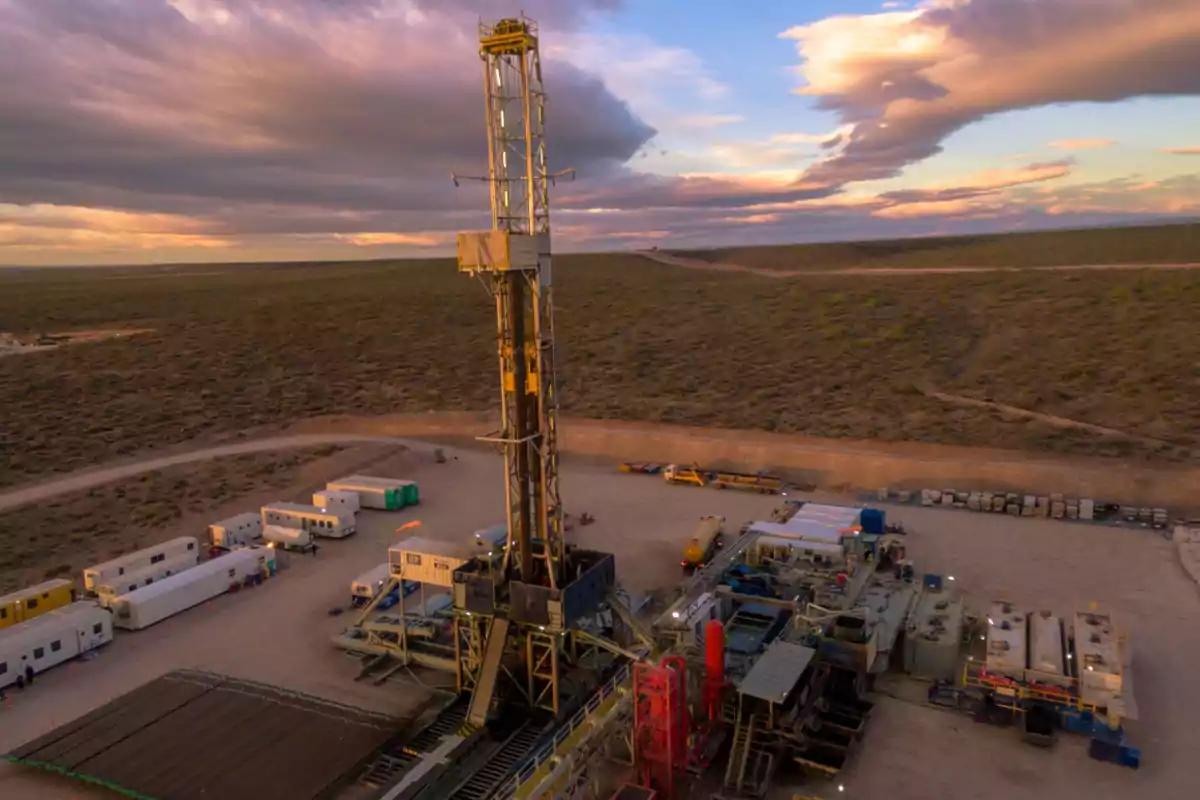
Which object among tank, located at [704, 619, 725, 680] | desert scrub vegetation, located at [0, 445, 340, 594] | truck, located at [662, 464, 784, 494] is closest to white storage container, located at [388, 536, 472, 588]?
tank, located at [704, 619, 725, 680]

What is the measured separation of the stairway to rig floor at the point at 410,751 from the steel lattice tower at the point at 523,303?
289 cm

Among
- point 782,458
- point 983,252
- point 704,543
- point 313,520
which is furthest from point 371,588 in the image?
point 983,252

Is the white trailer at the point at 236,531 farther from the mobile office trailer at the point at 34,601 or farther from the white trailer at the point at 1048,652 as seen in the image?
the white trailer at the point at 1048,652

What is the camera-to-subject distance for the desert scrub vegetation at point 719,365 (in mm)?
39219

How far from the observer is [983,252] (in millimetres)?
107938

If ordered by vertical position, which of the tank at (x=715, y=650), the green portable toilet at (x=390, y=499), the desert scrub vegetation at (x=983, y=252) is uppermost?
the desert scrub vegetation at (x=983, y=252)

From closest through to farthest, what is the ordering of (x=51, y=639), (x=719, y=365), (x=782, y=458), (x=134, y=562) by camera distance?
(x=51, y=639), (x=134, y=562), (x=782, y=458), (x=719, y=365)

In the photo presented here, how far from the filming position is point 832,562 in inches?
874

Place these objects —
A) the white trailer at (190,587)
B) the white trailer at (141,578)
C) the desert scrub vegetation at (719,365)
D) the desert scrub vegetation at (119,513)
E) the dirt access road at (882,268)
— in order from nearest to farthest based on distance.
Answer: the white trailer at (190,587) → the white trailer at (141,578) → the desert scrub vegetation at (119,513) → the desert scrub vegetation at (719,365) → the dirt access road at (882,268)


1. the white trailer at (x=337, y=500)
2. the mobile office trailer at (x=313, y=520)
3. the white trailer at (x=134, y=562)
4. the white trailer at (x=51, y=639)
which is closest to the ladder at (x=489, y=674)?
the white trailer at (x=51, y=639)

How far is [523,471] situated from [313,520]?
14978 millimetres

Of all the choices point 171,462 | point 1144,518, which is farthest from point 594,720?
point 171,462

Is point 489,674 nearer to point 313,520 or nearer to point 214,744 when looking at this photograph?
point 214,744

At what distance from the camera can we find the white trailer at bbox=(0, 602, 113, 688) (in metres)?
17.9
